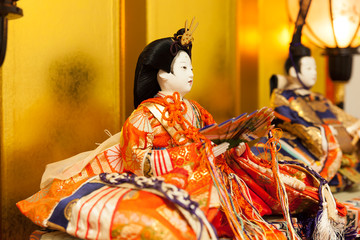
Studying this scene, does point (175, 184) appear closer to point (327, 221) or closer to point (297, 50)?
point (327, 221)

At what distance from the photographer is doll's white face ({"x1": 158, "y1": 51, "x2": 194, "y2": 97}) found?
6.43ft

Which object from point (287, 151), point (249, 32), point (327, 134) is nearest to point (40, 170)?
point (287, 151)

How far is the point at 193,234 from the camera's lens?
Result: 4.88 ft

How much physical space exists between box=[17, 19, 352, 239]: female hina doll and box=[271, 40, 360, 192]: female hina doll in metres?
0.71

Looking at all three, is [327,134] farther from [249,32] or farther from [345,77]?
[249,32]

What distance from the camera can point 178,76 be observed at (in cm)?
196

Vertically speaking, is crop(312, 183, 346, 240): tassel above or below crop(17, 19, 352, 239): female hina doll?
below

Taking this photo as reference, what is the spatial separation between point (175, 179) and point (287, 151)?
4.34 feet

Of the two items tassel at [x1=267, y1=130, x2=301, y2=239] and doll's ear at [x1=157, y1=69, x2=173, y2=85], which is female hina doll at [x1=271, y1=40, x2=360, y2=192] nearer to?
tassel at [x1=267, y1=130, x2=301, y2=239]

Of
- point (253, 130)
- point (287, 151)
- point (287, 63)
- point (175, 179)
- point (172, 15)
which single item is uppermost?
point (172, 15)

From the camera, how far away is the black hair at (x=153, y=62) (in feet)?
6.32

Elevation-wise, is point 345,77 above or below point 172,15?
below

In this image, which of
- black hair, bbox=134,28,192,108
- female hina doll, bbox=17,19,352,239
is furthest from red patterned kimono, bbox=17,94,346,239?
black hair, bbox=134,28,192,108

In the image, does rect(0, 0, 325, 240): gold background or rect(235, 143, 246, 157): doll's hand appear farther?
rect(0, 0, 325, 240): gold background
